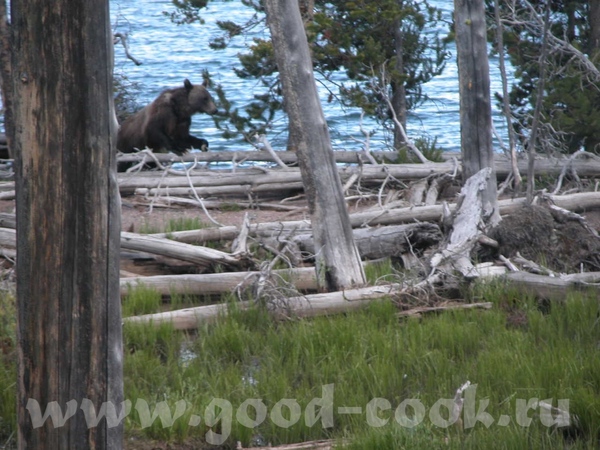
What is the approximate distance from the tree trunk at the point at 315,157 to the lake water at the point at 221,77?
7.62m

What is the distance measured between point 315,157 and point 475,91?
6.44 ft

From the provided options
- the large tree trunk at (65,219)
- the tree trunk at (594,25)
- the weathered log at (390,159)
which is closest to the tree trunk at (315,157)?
the weathered log at (390,159)

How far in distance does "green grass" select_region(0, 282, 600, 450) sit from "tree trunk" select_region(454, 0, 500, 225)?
1744mm

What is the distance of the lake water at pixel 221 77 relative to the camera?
18.5 m

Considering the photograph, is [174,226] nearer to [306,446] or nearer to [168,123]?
[306,446]

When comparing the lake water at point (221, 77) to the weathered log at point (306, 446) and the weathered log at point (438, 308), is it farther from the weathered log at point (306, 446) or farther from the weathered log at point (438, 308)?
the weathered log at point (306, 446)

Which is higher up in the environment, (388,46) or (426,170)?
(388,46)

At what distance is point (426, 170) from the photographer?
1045 cm

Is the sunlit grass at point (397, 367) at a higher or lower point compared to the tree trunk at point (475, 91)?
lower

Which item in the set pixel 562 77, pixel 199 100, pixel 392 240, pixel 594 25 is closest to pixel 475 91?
pixel 392 240

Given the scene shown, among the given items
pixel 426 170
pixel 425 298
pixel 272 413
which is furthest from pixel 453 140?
pixel 272 413

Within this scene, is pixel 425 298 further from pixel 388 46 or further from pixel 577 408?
pixel 388 46

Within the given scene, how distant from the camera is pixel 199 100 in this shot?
14031mm

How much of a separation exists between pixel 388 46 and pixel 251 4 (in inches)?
97.2
